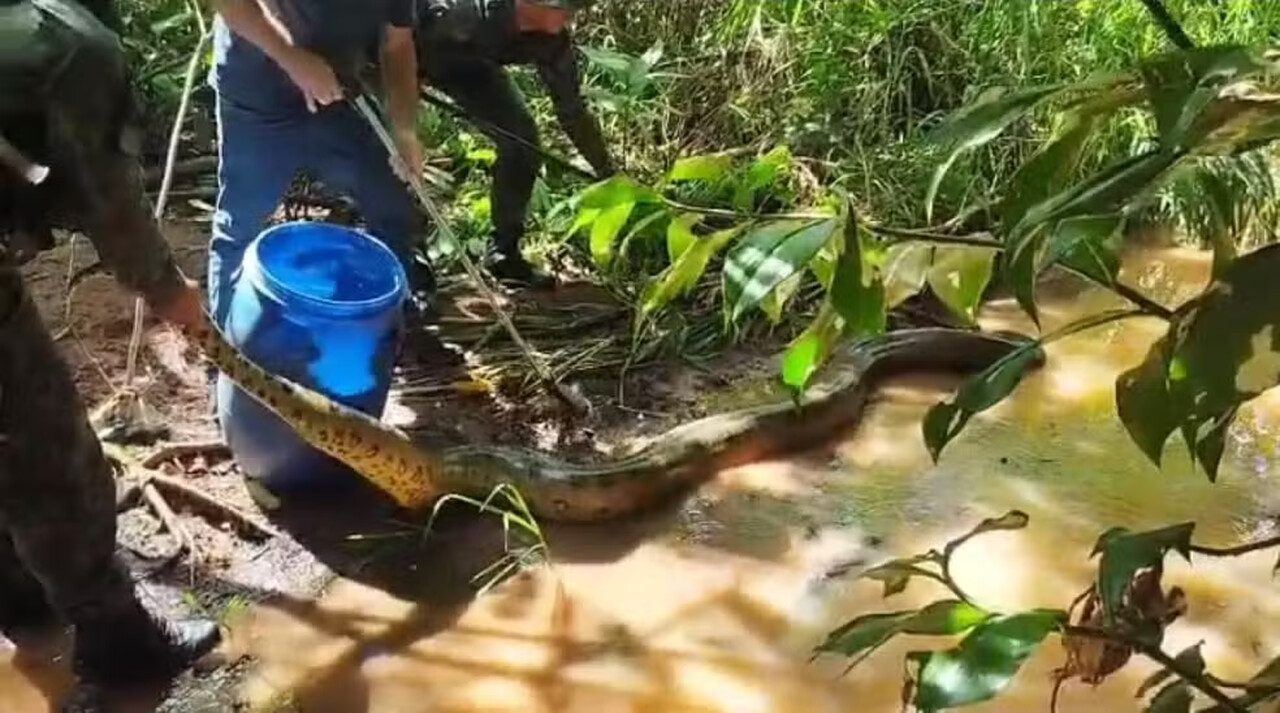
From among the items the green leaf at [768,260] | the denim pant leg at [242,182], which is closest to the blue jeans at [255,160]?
the denim pant leg at [242,182]

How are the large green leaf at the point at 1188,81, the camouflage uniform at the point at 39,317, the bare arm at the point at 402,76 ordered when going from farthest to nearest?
the bare arm at the point at 402,76 → the camouflage uniform at the point at 39,317 → the large green leaf at the point at 1188,81

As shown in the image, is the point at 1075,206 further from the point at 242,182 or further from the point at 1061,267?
the point at 242,182

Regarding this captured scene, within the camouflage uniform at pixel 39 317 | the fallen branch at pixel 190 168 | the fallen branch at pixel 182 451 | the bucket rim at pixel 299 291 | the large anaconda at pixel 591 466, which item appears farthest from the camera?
the fallen branch at pixel 190 168

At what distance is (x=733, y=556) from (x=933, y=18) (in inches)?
111

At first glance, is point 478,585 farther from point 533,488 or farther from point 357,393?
point 357,393

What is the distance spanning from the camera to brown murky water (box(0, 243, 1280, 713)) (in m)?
2.76

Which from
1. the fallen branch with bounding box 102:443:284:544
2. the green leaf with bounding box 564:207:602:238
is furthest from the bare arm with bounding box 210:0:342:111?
the green leaf with bounding box 564:207:602:238

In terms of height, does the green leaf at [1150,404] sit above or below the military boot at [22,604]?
above

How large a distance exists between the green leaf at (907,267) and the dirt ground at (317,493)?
1.97 meters

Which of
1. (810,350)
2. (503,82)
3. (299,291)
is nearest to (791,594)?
(299,291)

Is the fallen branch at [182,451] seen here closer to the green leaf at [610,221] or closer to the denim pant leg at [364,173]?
the denim pant leg at [364,173]

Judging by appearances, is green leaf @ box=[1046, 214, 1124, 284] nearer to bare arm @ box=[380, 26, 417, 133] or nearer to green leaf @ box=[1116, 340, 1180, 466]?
green leaf @ box=[1116, 340, 1180, 466]

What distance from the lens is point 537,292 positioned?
14.3 feet

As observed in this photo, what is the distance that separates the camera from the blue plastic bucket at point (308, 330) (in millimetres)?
3096
